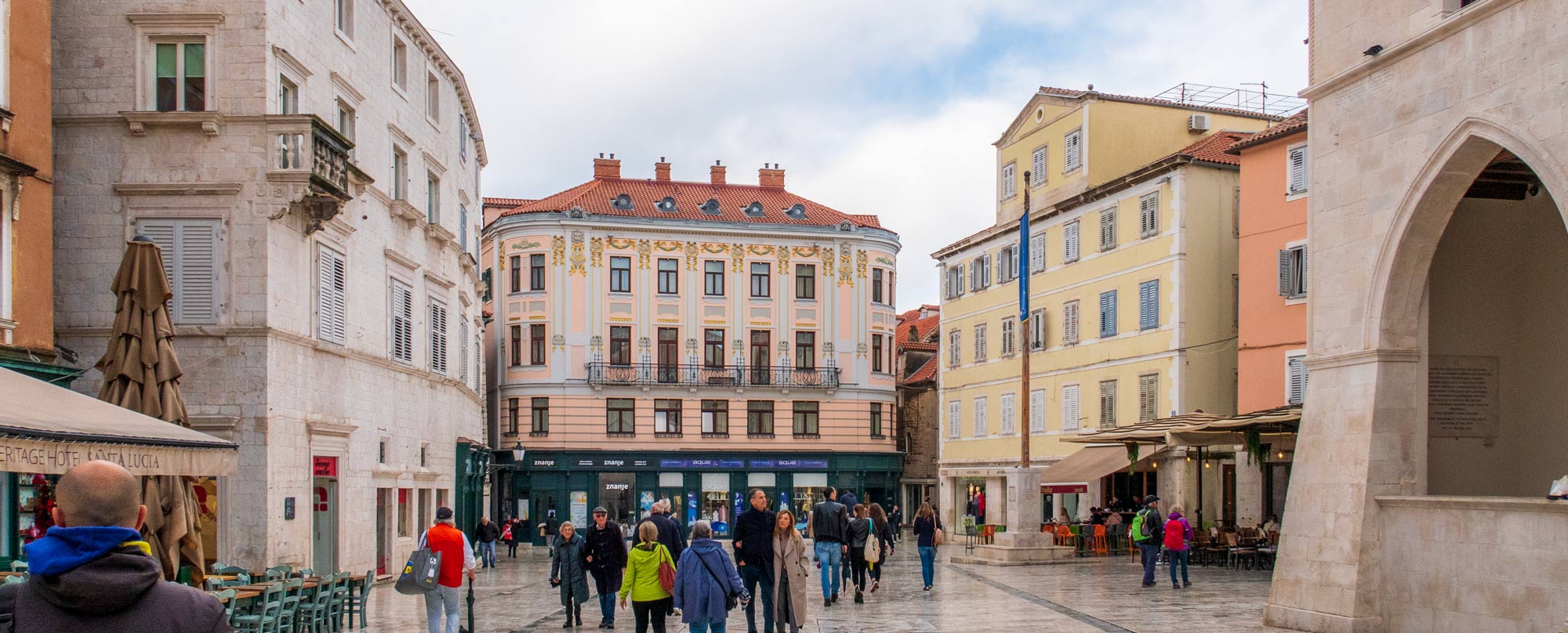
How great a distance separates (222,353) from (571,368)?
32984 millimetres

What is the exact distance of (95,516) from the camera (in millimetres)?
3748

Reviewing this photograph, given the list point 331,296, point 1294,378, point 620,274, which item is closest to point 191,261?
point 331,296

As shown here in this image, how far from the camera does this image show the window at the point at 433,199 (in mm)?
31344

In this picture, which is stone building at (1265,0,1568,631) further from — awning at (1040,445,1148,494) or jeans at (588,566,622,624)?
awning at (1040,445,1148,494)

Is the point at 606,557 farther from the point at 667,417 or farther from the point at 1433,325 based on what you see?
the point at 667,417

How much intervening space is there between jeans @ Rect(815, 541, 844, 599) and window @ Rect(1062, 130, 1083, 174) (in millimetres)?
23347

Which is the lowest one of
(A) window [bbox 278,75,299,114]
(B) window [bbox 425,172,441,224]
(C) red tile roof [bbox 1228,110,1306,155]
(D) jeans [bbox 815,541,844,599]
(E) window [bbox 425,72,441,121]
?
(D) jeans [bbox 815,541,844,599]

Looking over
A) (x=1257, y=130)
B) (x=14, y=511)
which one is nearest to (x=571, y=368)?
(x=1257, y=130)

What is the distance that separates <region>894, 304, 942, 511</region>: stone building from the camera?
202 feet

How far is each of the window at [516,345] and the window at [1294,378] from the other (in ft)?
100.0

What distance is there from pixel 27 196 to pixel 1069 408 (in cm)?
3026

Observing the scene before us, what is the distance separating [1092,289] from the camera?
4100 centimetres

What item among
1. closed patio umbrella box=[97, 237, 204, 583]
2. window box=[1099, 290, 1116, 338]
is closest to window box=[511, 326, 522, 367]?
window box=[1099, 290, 1116, 338]

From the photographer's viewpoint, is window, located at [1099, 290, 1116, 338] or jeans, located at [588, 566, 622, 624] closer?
jeans, located at [588, 566, 622, 624]
